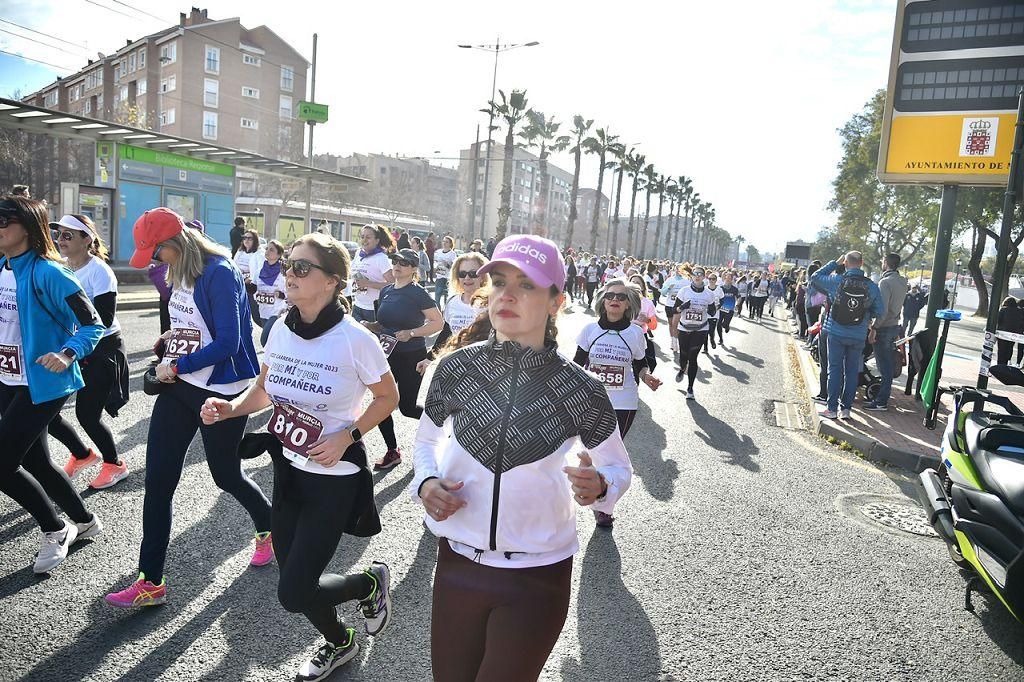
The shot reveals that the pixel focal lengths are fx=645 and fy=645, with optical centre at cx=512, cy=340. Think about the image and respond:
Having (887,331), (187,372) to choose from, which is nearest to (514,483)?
(187,372)

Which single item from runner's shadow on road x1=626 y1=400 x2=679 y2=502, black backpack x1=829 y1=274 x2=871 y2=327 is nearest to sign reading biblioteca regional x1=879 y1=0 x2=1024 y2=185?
black backpack x1=829 y1=274 x2=871 y2=327

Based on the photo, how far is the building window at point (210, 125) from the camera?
58.0m

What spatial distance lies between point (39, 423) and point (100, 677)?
60.9 inches

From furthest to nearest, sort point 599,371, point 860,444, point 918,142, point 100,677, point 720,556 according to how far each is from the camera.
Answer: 1. point 918,142
2. point 860,444
3. point 599,371
4. point 720,556
5. point 100,677

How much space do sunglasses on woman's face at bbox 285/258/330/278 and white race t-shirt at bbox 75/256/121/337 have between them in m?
2.75

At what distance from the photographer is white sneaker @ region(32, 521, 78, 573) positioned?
3.55 metres

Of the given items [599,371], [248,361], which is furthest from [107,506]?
[599,371]

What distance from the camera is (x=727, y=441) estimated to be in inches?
302

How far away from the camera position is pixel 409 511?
189 inches

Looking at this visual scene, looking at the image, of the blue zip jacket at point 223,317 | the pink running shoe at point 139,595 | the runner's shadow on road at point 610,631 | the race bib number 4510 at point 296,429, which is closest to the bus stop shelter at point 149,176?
the blue zip jacket at point 223,317

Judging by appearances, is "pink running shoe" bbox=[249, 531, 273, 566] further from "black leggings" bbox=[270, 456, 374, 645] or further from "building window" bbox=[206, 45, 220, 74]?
"building window" bbox=[206, 45, 220, 74]

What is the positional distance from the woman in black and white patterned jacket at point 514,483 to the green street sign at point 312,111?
3084 centimetres

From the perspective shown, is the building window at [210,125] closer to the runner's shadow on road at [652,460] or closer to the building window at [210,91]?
the building window at [210,91]

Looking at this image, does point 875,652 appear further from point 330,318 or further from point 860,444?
point 860,444
